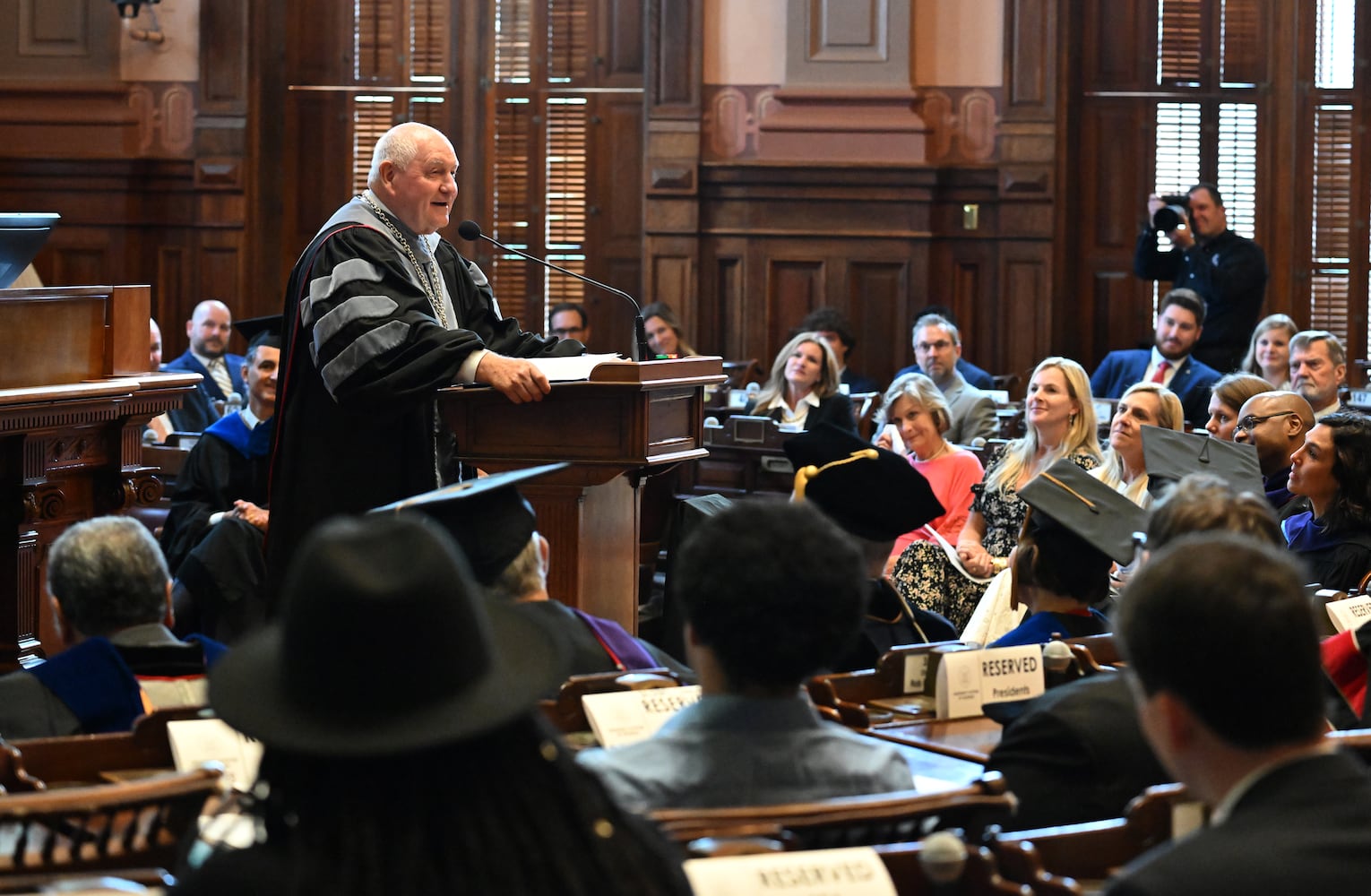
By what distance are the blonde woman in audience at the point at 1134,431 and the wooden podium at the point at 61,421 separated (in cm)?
286

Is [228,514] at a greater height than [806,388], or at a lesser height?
lesser

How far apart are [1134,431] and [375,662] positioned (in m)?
4.41

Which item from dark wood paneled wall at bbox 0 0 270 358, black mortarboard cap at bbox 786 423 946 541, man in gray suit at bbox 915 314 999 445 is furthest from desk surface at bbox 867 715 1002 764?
dark wood paneled wall at bbox 0 0 270 358

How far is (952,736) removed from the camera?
9.74 feet

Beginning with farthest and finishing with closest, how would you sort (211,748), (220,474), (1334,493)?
1. (220,474)
2. (1334,493)
3. (211,748)

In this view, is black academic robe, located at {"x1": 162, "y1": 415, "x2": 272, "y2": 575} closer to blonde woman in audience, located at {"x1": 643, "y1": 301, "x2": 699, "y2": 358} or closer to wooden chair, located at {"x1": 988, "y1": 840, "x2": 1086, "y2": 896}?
blonde woman in audience, located at {"x1": 643, "y1": 301, "x2": 699, "y2": 358}

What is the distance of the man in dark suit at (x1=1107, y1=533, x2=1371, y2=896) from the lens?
1540 millimetres

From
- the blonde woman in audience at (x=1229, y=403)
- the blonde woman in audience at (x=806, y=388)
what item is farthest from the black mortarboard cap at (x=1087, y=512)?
the blonde woman in audience at (x=806, y=388)

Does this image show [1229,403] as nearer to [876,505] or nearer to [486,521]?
[876,505]

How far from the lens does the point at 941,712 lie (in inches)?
Answer: 122

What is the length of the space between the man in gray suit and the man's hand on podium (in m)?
4.58

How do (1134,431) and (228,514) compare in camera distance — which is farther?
(228,514)

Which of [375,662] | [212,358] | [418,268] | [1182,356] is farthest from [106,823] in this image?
[212,358]

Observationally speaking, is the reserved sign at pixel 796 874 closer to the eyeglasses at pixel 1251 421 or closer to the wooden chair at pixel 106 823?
the wooden chair at pixel 106 823
